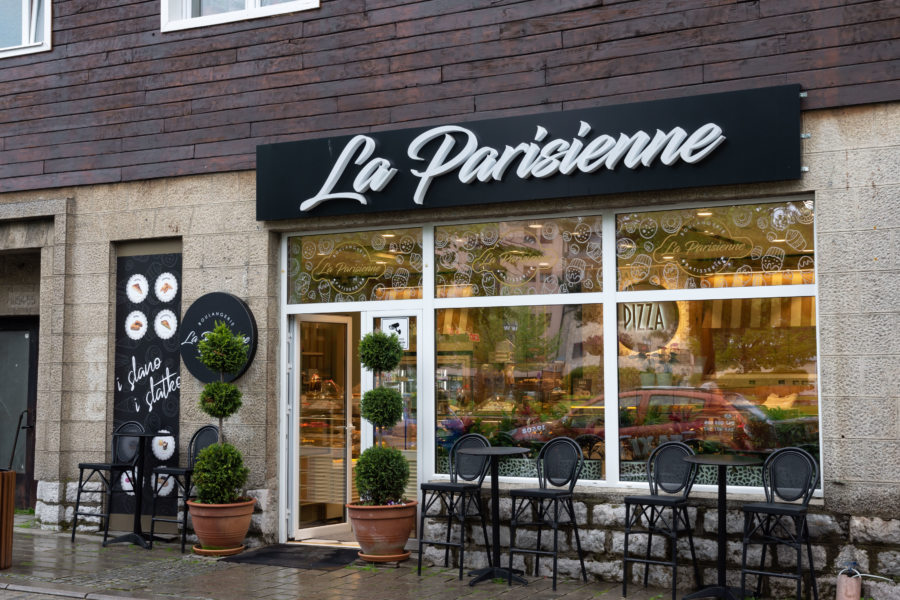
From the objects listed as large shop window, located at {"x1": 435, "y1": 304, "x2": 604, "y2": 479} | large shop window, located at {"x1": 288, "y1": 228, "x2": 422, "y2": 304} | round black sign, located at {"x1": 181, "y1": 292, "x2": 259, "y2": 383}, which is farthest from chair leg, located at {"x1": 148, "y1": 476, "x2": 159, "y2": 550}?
large shop window, located at {"x1": 435, "y1": 304, "x2": 604, "y2": 479}

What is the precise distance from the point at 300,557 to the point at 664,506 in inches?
126

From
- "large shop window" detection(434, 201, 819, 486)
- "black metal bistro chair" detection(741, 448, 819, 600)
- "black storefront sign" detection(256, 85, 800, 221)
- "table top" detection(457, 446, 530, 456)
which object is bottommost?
"black metal bistro chair" detection(741, 448, 819, 600)

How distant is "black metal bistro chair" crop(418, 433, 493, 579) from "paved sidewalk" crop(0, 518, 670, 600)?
0.97ft

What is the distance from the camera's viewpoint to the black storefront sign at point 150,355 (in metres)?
9.40

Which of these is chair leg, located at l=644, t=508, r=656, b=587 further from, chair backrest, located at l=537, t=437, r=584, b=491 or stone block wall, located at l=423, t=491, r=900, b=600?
chair backrest, located at l=537, t=437, r=584, b=491

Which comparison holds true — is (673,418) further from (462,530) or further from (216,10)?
(216,10)

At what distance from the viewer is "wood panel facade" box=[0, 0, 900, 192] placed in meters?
7.13

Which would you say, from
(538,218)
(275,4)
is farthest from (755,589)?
Answer: (275,4)

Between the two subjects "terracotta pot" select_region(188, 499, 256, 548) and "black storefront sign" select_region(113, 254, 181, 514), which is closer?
"terracotta pot" select_region(188, 499, 256, 548)

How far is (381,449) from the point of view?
26.3ft

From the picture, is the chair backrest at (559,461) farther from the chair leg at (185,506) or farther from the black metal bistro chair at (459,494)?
the chair leg at (185,506)

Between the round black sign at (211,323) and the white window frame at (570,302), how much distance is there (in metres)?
0.33

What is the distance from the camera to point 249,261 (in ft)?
29.6

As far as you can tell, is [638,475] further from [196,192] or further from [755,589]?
[196,192]
